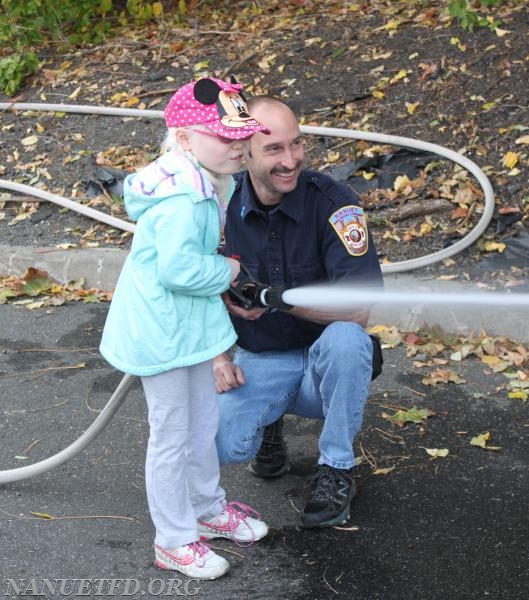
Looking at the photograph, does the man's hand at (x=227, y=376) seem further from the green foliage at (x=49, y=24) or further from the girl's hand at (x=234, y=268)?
the green foliage at (x=49, y=24)

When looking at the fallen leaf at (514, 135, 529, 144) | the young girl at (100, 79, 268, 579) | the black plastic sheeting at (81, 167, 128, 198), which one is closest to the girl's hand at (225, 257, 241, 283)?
the young girl at (100, 79, 268, 579)

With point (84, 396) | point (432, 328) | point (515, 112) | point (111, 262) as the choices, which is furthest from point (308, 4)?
point (84, 396)

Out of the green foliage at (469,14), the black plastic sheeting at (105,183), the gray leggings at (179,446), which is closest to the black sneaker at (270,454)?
the gray leggings at (179,446)

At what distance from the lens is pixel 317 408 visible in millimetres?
3760

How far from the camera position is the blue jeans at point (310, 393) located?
354cm

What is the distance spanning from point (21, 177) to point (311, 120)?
2280 mm

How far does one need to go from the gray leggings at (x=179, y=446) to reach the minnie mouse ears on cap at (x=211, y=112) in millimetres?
754

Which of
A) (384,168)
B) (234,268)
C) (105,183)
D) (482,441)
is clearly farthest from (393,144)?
(234,268)

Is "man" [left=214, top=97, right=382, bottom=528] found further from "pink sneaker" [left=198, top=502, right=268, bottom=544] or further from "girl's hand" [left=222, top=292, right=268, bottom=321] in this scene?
"pink sneaker" [left=198, top=502, right=268, bottom=544]

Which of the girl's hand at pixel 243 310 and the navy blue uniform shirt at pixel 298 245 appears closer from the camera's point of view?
the girl's hand at pixel 243 310

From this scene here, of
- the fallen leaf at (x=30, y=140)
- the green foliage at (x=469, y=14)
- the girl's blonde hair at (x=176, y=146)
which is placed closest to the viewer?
the girl's blonde hair at (x=176, y=146)

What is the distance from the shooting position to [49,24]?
952cm

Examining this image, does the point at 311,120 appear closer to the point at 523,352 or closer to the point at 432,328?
the point at 432,328

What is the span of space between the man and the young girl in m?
0.31
